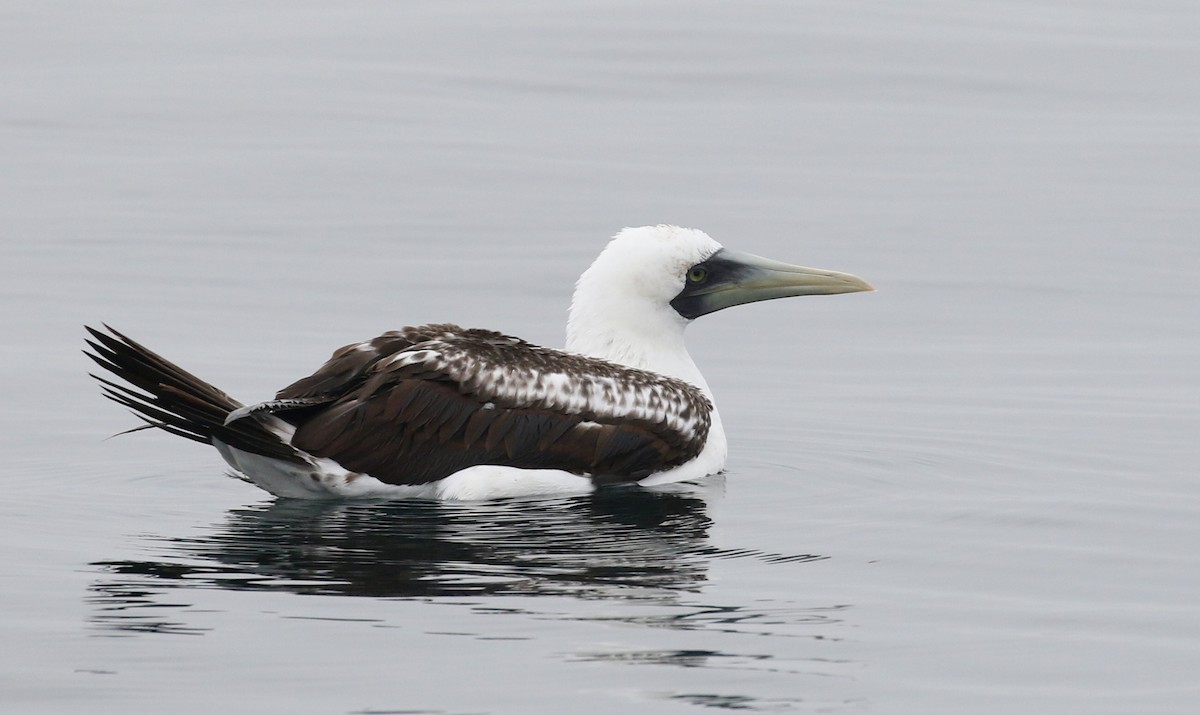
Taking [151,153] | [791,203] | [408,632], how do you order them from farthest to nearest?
[151,153] → [791,203] → [408,632]

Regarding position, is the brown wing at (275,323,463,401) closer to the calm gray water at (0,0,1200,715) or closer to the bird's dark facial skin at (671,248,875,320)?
the calm gray water at (0,0,1200,715)

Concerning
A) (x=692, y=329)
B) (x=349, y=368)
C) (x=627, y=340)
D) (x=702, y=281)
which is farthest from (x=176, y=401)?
(x=692, y=329)

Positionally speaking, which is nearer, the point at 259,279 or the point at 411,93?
the point at 259,279

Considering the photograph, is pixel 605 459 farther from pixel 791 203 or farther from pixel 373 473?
pixel 791 203

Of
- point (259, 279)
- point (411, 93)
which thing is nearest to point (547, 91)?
point (411, 93)

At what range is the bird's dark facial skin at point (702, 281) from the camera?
13484 millimetres

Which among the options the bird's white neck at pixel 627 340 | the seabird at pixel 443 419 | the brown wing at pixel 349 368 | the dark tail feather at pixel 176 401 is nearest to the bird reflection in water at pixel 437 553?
the seabird at pixel 443 419

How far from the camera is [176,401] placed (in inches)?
441

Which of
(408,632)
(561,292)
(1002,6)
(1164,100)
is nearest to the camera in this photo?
(408,632)

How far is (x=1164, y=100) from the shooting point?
26.3 metres

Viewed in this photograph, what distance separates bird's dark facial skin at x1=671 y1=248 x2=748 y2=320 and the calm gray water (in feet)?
3.29

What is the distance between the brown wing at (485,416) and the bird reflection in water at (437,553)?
25 cm

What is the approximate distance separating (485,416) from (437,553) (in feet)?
4.98

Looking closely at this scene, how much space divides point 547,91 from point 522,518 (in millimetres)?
16481
